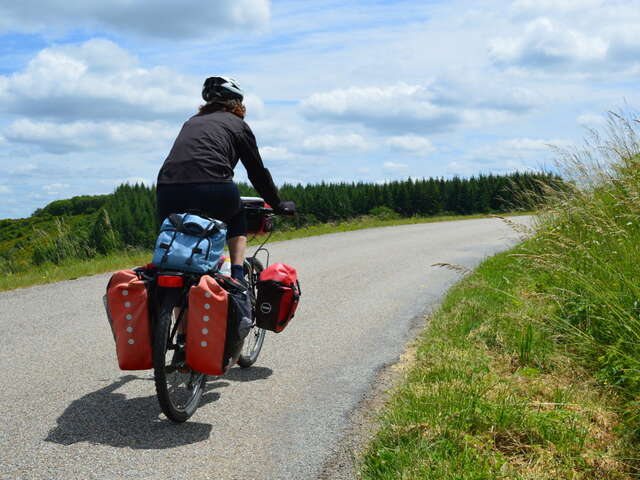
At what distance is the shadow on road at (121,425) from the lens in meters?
3.58

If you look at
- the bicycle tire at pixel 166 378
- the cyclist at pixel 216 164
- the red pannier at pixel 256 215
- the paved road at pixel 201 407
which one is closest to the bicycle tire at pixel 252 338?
the paved road at pixel 201 407

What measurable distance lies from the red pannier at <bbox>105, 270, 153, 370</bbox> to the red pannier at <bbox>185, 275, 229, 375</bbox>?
0.90 feet

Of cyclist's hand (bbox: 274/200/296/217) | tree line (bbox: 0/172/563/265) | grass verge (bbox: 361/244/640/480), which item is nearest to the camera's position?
grass verge (bbox: 361/244/640/480)

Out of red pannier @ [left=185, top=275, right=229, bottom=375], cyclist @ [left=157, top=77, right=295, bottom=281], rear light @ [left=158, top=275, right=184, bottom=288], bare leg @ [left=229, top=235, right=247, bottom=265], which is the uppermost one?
cyclist @ [left=157, top=77, right=295, bottom=281]

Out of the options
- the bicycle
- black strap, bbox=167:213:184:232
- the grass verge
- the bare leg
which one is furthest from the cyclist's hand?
the grass verge

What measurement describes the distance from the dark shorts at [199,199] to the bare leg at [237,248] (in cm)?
32

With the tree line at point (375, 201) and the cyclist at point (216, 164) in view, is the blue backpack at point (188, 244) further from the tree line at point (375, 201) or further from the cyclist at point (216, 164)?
the tree line at point (375, 201)

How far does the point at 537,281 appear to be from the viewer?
7.00 meters

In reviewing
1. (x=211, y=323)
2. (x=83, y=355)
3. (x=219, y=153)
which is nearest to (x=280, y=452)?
(x=211, y=323)

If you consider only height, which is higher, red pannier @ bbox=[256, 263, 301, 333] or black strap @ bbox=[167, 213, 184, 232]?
black strap @ bbox=[167, 213, 184, 232]

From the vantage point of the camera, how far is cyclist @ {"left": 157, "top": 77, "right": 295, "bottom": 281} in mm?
3941

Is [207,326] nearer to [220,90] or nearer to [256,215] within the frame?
[256,215]

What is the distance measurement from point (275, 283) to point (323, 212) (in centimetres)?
4027

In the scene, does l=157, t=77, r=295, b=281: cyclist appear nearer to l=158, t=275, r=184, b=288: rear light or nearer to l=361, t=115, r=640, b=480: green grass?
l=158, t=275, r=184, b=288: rear light
